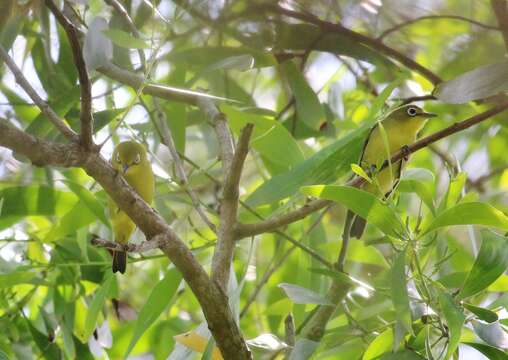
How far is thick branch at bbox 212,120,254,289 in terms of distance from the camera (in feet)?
4.99

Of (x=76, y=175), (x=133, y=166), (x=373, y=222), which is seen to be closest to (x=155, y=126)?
(x=133, y=166)

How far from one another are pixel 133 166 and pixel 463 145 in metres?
0.86

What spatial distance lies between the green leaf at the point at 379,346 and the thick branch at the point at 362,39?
1.92 ft

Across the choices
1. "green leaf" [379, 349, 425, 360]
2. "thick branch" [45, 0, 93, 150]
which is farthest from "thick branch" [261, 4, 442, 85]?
"green leaf" [379, 349, 425, 360]

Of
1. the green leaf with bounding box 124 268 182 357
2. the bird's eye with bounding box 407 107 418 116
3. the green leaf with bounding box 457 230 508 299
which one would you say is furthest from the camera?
the bird's eye with bounding box 407 107 418 116

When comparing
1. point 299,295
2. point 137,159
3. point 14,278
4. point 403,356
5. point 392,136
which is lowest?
point 403,356

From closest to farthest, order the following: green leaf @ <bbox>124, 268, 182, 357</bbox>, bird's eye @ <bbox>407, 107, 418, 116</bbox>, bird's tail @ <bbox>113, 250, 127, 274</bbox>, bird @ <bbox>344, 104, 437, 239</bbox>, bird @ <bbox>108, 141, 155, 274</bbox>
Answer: green leaf @ <bbox>124, 268, 182, 357</bbox>, bird's tail @ <bbox>113, 250, 127, 274</bbox>, bird @ <bbox>108, 141, 155, 274</bbox>, bird @ <bbox>344, 104, 437, 239</bbox>, bird's eye @ <bbox>407, 107, 418, 116</bbox>

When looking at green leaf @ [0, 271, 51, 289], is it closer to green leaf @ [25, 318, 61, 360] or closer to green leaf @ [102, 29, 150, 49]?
green leaf @ [25, 318, 61, 360]

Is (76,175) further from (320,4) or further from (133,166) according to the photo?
(320,4)

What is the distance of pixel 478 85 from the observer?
1.42 m

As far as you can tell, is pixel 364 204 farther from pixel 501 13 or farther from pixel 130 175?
pixel 130 175

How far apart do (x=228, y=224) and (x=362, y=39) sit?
56 centimetres

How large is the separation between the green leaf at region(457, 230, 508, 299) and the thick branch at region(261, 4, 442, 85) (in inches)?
20.8

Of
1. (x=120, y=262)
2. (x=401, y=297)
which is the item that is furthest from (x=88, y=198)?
(x=401, y=297)
